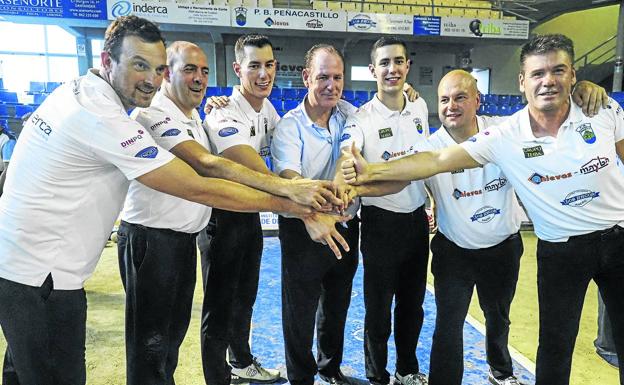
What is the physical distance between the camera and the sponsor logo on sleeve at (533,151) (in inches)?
93.4

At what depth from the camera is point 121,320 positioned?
435 centimetres

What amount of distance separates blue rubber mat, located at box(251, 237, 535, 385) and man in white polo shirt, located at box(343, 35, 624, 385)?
1.03 m

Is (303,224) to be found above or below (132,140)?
below

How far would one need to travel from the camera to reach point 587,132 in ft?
7.55

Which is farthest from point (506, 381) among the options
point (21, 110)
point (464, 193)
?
point (21, 110)

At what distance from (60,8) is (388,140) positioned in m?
11.8

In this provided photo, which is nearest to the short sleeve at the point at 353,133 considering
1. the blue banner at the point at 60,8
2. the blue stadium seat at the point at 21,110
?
the blue banner at the point at 60,8

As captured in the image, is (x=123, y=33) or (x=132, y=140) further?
(x=123, y=33)

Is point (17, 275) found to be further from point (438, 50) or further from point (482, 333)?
point (438, 50)

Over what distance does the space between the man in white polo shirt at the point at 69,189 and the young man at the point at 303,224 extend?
3.03 feet

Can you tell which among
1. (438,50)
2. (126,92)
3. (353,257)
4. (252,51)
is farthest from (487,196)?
(438,50)

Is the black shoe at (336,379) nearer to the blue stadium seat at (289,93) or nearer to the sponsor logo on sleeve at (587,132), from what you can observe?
the sponsor logo on sleeve at (587,132)

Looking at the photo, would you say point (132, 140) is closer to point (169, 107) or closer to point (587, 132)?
point (169, 107)

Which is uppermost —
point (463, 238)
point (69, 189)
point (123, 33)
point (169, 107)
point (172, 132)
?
point (123, 33)
